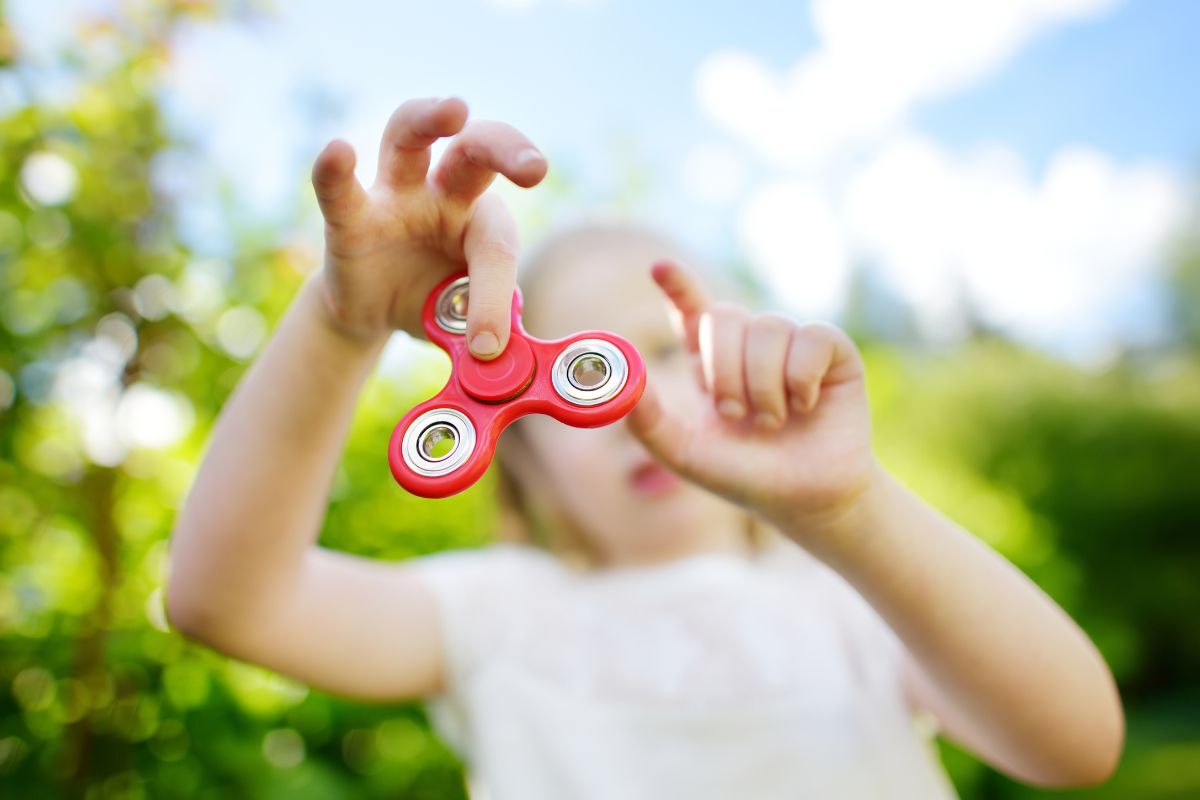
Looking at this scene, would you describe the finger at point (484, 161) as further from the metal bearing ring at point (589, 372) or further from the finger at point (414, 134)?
the metal bearing ring at point (589, 372)

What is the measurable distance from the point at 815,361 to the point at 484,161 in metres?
0.32

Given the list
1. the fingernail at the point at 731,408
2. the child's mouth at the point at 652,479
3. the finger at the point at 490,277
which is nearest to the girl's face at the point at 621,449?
the child's mouth at the point at 652,479

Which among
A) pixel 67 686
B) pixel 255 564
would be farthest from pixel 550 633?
pixel 67 686

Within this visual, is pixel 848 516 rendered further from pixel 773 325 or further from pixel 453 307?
pixel 453 307

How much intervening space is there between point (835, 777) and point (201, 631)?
2.61 feet

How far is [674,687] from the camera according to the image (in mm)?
1238

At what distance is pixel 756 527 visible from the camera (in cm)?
153

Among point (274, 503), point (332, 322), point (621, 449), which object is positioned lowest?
point (274, 503)

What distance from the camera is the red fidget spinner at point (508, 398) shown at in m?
0.64

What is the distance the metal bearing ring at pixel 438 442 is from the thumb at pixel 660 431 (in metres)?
0.21

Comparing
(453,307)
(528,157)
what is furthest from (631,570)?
(528,157)

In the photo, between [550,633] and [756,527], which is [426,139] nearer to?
[550,633]

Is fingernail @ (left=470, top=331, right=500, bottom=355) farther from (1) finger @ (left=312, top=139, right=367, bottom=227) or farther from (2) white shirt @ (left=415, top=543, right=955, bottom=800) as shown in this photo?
(2) white shirt @ (left=415, top=543, right=955, bottom=800)

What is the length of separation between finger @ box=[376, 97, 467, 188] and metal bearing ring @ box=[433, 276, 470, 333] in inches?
3.5
